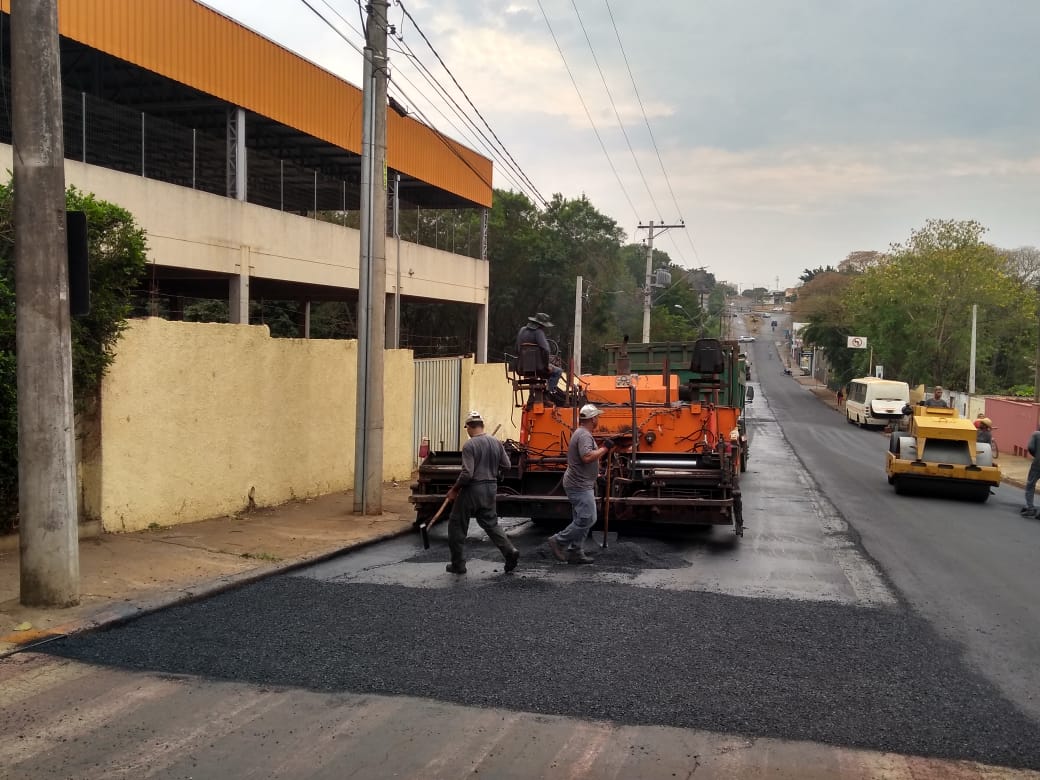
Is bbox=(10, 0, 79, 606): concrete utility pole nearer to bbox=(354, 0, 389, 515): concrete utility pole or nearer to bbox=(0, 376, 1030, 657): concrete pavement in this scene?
bbox=(0, 376, 1030, 657): concrete pavement

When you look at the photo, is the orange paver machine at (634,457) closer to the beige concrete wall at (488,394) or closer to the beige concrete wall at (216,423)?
the beige concrete wall at (216,423)

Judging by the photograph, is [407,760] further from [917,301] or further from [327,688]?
[917,301]

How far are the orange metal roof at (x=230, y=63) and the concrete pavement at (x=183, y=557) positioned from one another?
9201 millimetres

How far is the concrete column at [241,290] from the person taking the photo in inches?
752

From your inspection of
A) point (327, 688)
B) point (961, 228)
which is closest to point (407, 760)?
point (327, 688)

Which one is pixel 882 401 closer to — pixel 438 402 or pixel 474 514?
pixel 438 402

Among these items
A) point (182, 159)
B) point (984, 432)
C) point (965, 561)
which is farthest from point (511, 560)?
point (182, 159)

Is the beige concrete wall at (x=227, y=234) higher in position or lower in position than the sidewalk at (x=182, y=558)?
higher

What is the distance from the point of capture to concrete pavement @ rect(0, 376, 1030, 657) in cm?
679

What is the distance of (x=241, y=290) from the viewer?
19.3m

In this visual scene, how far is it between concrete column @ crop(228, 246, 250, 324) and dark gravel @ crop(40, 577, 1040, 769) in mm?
12076

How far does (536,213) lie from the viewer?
53062 millimetres

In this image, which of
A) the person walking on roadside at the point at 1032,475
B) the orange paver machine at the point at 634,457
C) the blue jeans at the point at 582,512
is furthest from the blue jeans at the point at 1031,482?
the blue jeans at the point at 582,512

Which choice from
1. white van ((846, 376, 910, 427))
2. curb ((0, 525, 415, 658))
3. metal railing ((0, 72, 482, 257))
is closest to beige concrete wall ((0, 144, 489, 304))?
metal railing ((0, 72, 482, 257))
